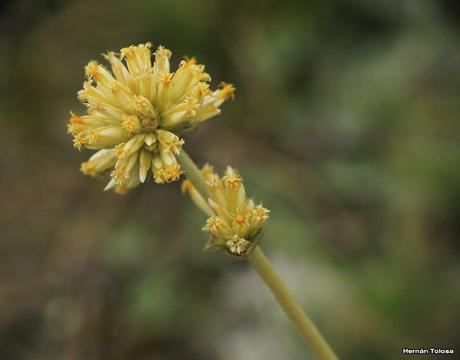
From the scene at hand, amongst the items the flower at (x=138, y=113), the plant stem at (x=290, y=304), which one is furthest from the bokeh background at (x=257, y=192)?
the flower at (x=138, y=113)

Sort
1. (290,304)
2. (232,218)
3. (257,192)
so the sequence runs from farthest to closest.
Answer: (257,192)
(232,218)
(290,304)

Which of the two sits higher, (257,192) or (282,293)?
(257,192)

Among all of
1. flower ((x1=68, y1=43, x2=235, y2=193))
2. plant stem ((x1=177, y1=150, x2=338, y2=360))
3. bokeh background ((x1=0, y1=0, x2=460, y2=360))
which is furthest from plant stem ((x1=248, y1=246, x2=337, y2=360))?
bokeh background ((x1=0, y1=0, x2=460, y2=360))

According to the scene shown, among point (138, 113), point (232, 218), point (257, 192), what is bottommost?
point (232, 218)

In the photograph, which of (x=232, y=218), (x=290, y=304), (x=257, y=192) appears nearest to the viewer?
(x=290, y=304)

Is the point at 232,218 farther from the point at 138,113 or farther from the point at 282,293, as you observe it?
the point at 138,113

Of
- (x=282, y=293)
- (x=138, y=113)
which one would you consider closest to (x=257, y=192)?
(x=138, y=113)

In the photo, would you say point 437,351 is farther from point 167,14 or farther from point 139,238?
point 167,14
